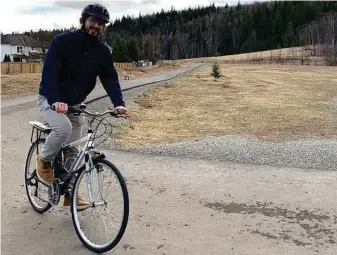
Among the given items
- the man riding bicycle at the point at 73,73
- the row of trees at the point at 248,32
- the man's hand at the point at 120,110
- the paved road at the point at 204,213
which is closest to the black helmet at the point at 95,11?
the man riding bicycle at the point at 73,73

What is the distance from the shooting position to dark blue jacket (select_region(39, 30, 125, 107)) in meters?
4.18

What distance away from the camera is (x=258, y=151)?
867 centimetres

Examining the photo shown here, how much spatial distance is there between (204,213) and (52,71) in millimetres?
2314

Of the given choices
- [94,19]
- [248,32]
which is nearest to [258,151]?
[94,19]

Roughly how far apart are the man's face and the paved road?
2004 millimetres

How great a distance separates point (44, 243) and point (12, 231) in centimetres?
51

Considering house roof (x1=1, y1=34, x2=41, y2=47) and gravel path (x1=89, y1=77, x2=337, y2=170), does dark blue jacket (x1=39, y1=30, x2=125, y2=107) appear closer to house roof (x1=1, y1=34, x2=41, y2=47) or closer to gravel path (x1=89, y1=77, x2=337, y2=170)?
gravel path (x1=89, y1=77, x2=337, y2=170)

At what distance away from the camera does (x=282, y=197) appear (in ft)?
18.7

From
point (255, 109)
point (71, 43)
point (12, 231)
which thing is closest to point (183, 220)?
point (12, 231)

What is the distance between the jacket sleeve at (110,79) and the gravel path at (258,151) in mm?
3792

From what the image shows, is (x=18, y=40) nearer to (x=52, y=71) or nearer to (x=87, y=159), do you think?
(x=52, y=71)

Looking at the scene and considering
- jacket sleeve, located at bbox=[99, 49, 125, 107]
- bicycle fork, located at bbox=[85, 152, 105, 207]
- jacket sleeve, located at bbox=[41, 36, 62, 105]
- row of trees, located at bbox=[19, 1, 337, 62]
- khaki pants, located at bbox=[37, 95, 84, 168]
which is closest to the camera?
bicycle fork, located at bbox=[85, 152, 105, 207]

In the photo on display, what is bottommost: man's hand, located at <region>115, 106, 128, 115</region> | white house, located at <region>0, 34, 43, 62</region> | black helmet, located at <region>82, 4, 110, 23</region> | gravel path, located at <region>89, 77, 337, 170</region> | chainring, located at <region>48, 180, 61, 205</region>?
gravel path, located at <region>89, 77, 337, 170</region>

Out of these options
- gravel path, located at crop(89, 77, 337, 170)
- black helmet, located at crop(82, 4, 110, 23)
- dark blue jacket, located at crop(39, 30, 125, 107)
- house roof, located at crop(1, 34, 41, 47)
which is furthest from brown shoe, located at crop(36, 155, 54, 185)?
house roof, located at crop(1, 34, 41, 47)
